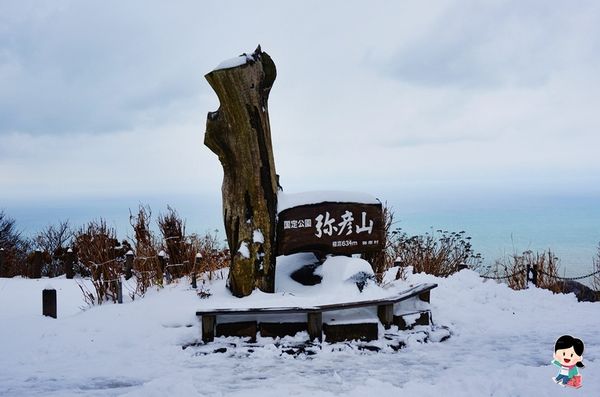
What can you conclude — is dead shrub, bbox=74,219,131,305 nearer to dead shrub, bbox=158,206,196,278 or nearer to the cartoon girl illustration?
dead shrub, bbox=158,206,196,278

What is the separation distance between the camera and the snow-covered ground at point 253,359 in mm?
4980

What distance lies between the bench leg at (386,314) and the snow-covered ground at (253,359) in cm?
40

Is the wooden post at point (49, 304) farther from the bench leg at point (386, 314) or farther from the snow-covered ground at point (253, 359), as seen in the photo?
the bench leg at point (386, 314)

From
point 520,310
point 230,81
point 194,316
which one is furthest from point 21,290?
point 520,310

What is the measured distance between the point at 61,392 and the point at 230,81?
15.7ft

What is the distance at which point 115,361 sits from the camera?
19.3 ft

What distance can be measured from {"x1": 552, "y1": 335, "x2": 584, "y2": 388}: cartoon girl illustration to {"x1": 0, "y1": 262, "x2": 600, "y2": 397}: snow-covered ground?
259mm

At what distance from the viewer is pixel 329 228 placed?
26.3 ft

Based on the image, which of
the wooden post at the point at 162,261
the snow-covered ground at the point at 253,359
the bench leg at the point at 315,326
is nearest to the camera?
the snow-covered ground at the point at 253,359

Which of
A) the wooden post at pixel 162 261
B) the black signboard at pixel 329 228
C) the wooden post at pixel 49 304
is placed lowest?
the wooden post at pixel 49 304

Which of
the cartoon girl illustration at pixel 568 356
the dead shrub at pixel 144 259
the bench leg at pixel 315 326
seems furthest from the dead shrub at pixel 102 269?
the cartoon girl illustration at pixel 568 356

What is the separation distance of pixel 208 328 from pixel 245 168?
2.51 meters

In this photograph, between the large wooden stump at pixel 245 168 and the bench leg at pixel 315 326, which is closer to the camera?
the bench leg at pixel 315 326

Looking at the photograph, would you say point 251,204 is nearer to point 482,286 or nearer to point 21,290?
point 482,286
